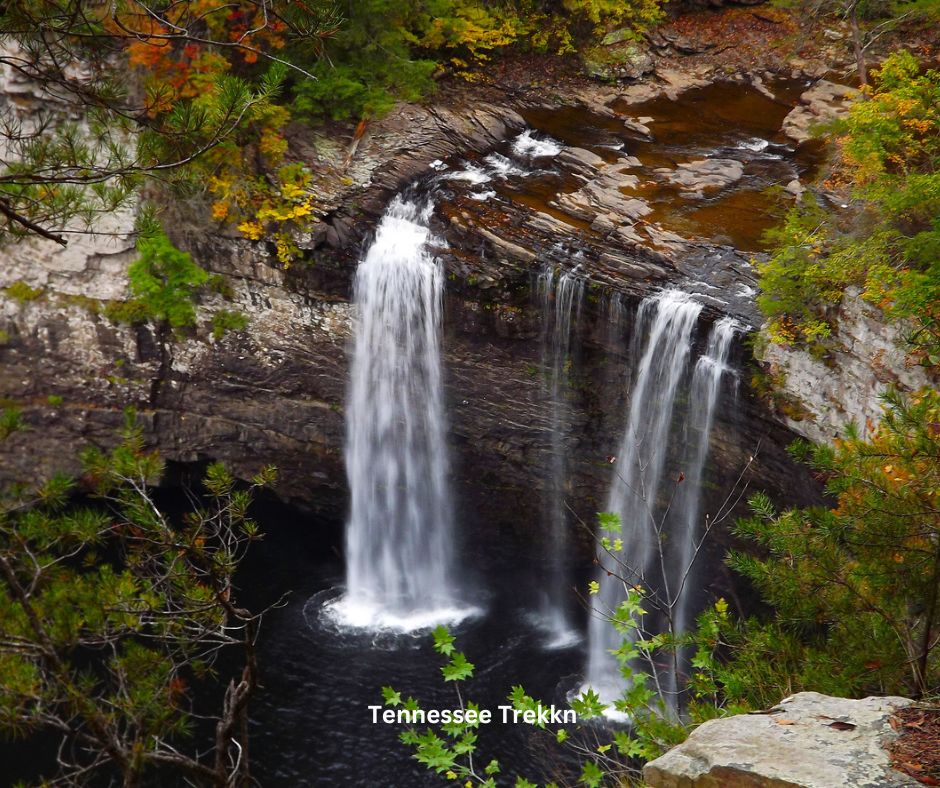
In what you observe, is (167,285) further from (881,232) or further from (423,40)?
(881,232)

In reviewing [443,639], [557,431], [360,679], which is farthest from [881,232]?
[360,679]

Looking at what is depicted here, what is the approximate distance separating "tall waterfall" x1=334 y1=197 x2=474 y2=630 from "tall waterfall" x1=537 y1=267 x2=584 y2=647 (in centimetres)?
190

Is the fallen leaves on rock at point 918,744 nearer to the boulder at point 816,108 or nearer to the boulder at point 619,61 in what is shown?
the boulder at point 816,108

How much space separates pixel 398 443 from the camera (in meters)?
15.1

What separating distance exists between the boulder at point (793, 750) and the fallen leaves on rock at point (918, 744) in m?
0.04

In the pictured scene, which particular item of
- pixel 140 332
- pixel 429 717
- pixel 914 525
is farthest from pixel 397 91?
pixel 914 525

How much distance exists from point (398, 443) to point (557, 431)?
123 inches

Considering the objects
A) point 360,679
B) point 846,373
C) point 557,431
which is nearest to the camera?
point 846,373

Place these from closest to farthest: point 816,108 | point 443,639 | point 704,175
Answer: point 443,639
point 704,175
point 816,108

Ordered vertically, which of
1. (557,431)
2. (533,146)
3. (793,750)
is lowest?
(557,431)

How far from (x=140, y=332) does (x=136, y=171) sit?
1094 centimetres

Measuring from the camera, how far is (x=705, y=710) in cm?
551

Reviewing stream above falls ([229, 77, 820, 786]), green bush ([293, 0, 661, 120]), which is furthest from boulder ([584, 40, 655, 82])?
stream above falls ([229, 77, 820, 786])

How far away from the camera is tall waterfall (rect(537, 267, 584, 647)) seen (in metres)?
12.8
